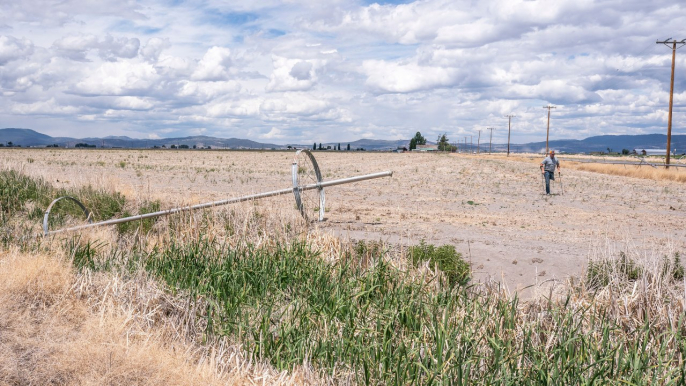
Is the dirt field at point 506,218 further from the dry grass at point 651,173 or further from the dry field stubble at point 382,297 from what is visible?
the dry grass at point 651,173

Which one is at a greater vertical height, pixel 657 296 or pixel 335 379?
pixel 657 296

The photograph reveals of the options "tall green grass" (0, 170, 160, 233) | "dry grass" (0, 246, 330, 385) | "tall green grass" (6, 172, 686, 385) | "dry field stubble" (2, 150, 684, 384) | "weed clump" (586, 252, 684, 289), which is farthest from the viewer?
"tall green grass" (0, 170, 160, 233)

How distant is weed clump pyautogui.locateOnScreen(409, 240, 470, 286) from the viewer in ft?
29.5

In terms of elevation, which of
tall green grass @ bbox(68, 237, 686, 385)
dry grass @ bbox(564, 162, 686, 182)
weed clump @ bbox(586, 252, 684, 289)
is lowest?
tall green grass @ bbox(68, 237, 686, 385)

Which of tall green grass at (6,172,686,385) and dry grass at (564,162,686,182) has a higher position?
dry grass at (564,162,686,182)

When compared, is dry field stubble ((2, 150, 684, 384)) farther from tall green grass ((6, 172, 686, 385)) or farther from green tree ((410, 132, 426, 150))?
green tree ((410, 132, 426, 150))

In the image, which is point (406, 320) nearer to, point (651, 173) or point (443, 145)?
point (651, 173)

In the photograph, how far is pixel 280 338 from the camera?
5.94 metres

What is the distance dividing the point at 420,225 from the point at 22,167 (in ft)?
46.3

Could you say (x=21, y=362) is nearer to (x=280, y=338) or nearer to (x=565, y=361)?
(x=280, y=338)

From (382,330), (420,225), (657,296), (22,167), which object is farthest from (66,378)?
(22,167)

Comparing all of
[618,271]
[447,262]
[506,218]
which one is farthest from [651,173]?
[618,271]

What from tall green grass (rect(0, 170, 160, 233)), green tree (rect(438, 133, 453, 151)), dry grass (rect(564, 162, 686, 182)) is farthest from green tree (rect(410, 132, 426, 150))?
tall green grass (rect(0, 170, 160, 233))

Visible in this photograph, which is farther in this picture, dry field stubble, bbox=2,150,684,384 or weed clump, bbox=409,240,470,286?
weed clump, bbox=409,240,470,286
